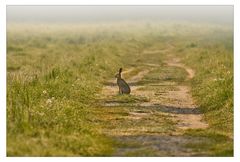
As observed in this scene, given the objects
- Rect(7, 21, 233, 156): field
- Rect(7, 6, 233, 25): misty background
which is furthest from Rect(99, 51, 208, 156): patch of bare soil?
Rect(7, 6, 233, 25): misty background

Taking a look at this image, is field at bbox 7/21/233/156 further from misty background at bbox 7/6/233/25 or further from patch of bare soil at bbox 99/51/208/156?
misty background at bbox 7/6/233/25

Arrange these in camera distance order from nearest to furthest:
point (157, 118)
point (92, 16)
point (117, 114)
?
point (157, 118)
point (117, 114)
point (92, 16)

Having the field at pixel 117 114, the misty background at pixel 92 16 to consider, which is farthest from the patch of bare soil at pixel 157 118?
the misty background at pixel 92 16

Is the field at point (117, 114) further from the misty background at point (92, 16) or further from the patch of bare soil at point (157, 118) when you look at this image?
the misty background at point (92, 16)

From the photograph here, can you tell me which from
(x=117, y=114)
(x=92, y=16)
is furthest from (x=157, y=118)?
(x=92, y=16)

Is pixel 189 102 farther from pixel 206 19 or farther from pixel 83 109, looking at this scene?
pixel 206 19

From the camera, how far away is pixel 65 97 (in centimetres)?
2175

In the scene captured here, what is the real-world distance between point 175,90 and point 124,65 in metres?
11.8

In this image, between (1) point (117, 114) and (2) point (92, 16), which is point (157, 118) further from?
(2) point (92, 16)

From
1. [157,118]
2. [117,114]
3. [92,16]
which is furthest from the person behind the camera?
[92,16]

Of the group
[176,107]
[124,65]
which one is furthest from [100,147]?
[124,65]

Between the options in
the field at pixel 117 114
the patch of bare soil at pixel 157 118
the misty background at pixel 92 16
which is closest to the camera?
the field at pixel 117 114
